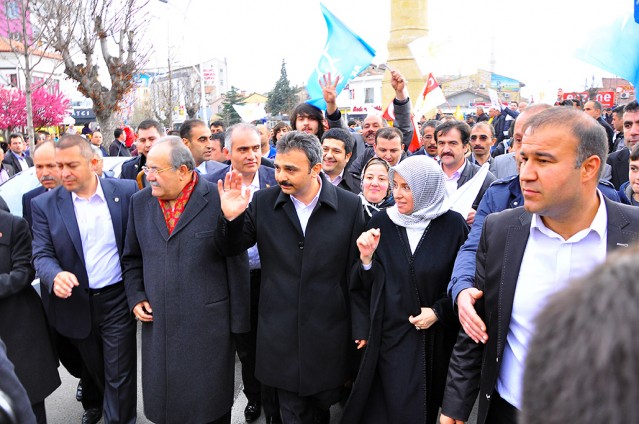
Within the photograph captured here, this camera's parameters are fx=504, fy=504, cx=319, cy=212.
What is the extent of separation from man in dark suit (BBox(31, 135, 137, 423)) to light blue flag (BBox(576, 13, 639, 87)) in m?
3.77

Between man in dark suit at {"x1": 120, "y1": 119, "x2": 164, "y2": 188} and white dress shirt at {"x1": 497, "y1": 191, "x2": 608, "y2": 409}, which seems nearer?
white dress shirt at {"x1": 497, "y1": 191, "x2": 608, "y2": 409}

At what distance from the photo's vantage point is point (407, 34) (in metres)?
25.9

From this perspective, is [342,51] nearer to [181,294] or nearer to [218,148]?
[218,148]

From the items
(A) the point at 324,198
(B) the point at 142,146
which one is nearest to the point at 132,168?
(B) the point at 142,146

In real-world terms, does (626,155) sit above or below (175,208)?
above

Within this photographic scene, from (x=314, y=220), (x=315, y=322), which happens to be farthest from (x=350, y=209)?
(x=315, y=322)

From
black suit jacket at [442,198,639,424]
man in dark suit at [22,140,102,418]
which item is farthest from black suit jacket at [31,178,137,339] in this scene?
black suit jacket at [442,198,639,424]

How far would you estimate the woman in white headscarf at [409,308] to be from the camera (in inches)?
114

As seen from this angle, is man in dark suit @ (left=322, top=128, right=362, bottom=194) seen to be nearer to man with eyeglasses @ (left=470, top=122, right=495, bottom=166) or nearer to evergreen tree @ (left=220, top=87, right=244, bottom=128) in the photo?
man with eyeglasses @ (left=470, top=122, right=495, bottom=166)

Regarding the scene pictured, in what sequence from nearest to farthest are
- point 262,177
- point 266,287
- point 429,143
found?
1. point 266,287
2. point 262,177
3. point 429,143

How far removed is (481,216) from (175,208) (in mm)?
1877

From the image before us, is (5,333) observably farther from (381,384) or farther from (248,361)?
(381,384)

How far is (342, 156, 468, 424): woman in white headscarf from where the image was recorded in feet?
9.52

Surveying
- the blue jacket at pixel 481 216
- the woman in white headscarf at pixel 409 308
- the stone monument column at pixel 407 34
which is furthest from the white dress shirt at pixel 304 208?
the stone monument column at pixel 407 34
